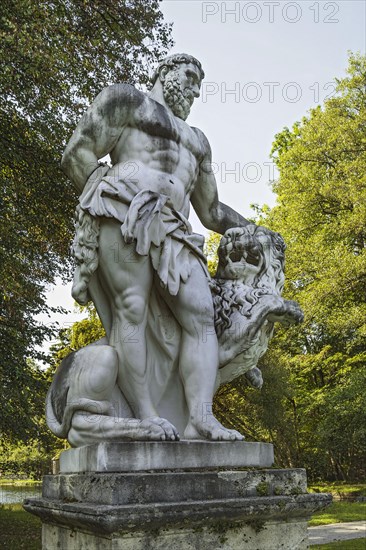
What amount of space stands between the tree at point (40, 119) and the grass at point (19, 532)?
1.94 metres

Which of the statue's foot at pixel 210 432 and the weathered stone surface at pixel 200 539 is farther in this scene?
the statue's foot at pixel 210 432

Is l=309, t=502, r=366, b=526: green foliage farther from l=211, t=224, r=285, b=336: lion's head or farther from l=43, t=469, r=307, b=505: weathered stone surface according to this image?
l=43, t=469, r=307, b=505: weathered stone surface

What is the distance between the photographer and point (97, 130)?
389 centimetres

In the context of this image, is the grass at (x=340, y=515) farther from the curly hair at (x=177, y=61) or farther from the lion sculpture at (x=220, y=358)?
the curly hair at (x=177, y=61)

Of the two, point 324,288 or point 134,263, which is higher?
point 324,288

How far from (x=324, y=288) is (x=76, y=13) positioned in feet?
34.3

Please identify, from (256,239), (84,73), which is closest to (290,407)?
(84,73)

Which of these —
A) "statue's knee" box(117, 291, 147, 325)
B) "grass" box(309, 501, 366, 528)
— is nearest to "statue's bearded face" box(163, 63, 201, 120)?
"statue's knee" box(117, 291, 147, 325)

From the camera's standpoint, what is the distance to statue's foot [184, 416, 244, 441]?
11.6 ft

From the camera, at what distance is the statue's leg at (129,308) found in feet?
11.9

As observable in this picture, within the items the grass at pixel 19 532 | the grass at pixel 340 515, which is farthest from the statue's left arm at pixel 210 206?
the grass at pixel 340 515

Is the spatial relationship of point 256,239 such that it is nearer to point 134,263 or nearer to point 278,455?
point 134,263

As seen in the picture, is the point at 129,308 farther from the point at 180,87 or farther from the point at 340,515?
the point at 340,515

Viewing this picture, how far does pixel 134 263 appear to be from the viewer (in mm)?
3654
